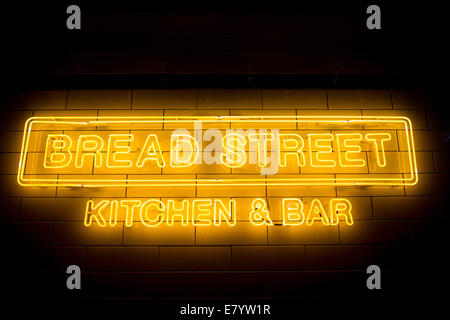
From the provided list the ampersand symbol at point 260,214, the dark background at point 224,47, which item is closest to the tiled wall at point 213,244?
the ampersand symbol at point 260,214

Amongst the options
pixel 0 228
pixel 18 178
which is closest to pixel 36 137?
pixel 18 178

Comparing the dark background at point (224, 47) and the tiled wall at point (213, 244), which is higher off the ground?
the dark background at point (224, 47)

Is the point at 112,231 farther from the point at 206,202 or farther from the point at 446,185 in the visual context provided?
the point at 446,185

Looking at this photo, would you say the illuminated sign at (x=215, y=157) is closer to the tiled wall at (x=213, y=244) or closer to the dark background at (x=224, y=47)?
the tiled wall at (x=213, y=244)

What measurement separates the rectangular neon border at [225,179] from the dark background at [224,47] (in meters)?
0.46

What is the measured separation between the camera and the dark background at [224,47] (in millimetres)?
3084

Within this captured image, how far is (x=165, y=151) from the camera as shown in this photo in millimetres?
2992

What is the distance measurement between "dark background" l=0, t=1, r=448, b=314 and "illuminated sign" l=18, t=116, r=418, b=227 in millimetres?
493

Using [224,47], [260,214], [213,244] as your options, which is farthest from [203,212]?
[224,47]

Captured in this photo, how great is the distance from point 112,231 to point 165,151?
97 cm

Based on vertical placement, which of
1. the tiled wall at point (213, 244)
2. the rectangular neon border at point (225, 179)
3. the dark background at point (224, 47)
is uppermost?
the dark background at point (224, 47)

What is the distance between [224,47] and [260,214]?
1.89 metres

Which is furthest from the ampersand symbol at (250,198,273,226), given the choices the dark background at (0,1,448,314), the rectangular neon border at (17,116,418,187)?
the dark background at (0,1,448,314)

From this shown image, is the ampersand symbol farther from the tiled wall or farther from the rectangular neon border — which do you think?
the rectangular neon border
